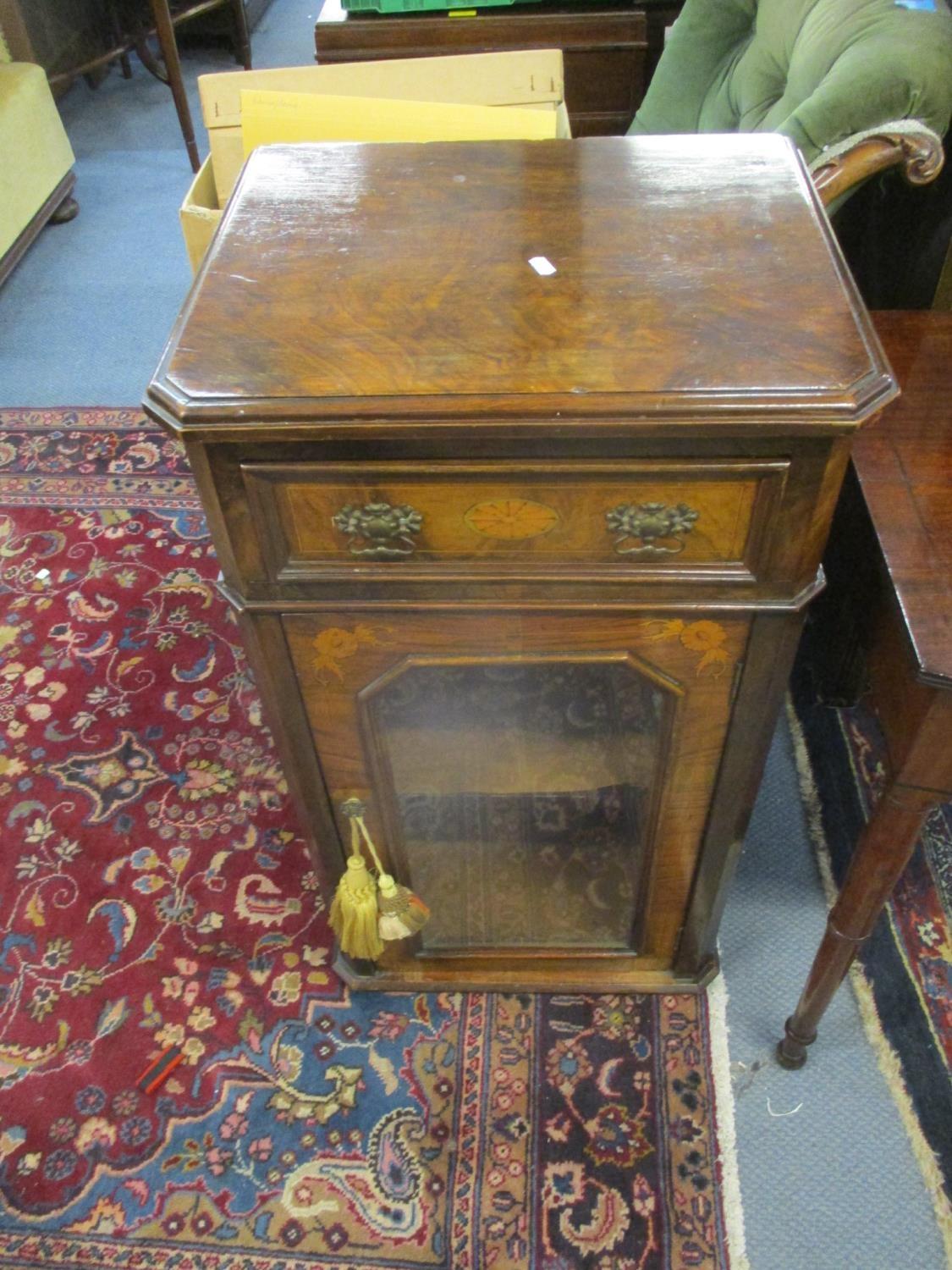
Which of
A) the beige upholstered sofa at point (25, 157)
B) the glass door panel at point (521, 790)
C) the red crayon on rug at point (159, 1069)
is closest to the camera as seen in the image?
the glass door panel at point (521, 790)

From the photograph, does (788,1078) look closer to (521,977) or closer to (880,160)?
(521,977)

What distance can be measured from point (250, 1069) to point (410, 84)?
45.7 inches

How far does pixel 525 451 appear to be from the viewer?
1.82ft

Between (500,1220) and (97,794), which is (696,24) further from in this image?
(500,1220)

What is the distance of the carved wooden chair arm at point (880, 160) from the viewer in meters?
0.85

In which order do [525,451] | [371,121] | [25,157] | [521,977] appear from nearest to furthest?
1. [525,451]
2. [371,121]
3. [521,977]
4. [25,157]

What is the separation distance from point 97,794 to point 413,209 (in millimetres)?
866

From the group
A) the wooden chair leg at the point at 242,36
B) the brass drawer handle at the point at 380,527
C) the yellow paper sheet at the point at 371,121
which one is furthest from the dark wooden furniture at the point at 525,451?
the wooden chair leg at the point at 242,36

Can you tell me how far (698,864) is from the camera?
0.85m

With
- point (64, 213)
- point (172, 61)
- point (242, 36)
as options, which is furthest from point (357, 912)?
point (242, 36)

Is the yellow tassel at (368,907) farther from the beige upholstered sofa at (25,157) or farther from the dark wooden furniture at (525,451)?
the beige upholstered sofa at (25,157)

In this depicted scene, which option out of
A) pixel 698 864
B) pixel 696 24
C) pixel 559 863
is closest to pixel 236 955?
pixel 559 863

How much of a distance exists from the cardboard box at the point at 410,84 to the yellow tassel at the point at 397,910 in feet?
2.77

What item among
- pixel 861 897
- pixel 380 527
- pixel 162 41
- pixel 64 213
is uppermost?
pixel 380 527
